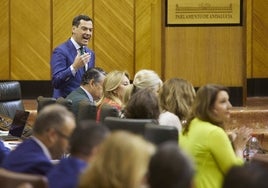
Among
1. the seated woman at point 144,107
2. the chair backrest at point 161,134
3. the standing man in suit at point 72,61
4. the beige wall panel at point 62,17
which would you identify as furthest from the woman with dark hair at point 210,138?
the beige wall panel at point 62,17

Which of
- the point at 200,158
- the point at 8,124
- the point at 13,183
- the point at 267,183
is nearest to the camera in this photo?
the point at 267,183

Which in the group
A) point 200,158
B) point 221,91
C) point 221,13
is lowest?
point 200,158

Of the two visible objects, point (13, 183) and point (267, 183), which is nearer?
point (267, 183)

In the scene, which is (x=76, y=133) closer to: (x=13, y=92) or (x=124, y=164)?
(x=124, y=164)

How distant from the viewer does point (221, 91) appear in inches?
189

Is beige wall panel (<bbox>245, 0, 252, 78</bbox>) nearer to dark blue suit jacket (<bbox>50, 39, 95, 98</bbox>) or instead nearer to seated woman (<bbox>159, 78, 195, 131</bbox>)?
dark blue suit jacket (<bbox>50, 39, 95, 98</bbox>)

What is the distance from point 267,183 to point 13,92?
21.1 feet

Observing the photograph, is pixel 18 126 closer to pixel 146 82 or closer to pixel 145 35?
pixel 146 82

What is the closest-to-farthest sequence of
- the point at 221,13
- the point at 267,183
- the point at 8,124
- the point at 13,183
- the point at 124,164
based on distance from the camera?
1. the point at 267,183
2. the point at 124,164
3. the point at 13,183
4. the point at 8,124
5. the point at 221,13

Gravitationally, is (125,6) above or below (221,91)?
above

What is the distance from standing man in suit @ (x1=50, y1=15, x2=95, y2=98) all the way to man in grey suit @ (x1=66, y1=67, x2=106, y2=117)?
0.30m

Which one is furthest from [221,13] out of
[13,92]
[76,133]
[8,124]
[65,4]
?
[76,133]

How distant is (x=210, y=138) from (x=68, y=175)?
1282 mm

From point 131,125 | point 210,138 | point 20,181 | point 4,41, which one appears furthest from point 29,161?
point 4,41
